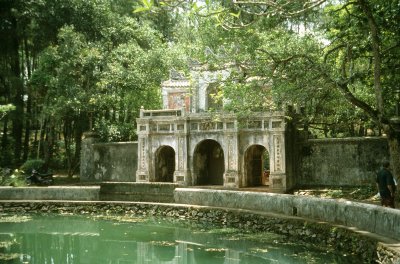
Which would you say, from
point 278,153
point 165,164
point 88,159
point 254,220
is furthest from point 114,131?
point 254,220

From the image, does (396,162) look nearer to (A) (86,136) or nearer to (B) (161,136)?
(B) (161,136)

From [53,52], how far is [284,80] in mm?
15424

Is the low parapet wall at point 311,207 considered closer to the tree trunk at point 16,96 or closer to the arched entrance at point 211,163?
the arched entrance at point 211,163

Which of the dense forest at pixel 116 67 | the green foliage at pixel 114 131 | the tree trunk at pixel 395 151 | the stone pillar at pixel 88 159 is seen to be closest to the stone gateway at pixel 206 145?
the dense forest at pixel 116 67

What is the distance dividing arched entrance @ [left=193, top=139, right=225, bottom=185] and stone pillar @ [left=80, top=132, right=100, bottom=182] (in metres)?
6.23

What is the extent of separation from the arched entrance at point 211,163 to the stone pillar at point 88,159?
623cm

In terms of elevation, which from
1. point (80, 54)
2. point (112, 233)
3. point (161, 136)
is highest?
point (80, 54)

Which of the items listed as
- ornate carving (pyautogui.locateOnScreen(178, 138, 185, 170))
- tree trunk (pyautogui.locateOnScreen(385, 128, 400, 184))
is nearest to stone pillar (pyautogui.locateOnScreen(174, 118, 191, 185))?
ornate carving (pyautogui.locateOnScreen(178, 138, 185, 170))

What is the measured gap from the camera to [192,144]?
69.4ft

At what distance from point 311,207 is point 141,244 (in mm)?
4248

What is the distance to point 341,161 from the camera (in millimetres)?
19312

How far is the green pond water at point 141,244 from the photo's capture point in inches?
363

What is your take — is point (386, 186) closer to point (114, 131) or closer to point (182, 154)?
point (182, 154)

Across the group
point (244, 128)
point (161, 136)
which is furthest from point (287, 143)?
point (161, 136)
